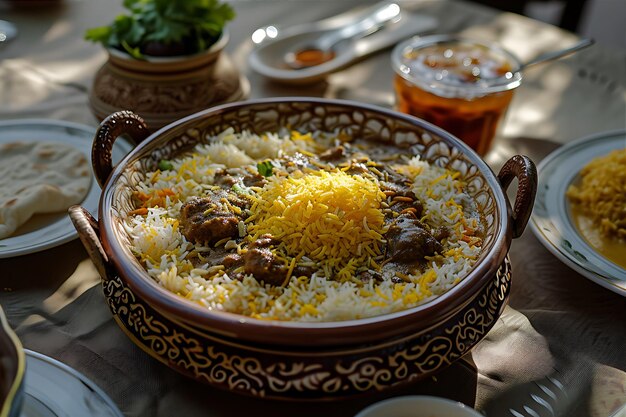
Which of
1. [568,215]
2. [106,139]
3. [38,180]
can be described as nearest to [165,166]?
[106,139]

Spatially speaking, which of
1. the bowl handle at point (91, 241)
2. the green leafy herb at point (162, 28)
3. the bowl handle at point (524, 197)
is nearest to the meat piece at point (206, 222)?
the bowl handle at point (91, 241)

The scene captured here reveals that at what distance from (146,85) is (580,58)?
2.17m

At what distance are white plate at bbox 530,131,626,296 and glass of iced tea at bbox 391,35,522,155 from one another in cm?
31

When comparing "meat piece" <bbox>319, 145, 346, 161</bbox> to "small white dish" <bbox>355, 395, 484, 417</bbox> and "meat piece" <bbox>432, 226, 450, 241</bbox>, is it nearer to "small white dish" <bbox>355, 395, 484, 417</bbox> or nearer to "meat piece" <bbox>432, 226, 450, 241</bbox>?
"meat piece" <bbox>432, 226, 450, 241</bbox>

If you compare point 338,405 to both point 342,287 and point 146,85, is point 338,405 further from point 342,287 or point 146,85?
point 146,85

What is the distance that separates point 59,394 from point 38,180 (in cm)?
92

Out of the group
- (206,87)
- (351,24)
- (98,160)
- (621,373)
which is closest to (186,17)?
(206,87)

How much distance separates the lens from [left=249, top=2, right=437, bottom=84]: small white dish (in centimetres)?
280

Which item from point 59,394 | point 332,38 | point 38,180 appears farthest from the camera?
point 332,38

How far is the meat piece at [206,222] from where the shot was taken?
158 centimetres

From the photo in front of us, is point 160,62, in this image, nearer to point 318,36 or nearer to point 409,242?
point 318,36

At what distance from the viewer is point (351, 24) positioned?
123 inches

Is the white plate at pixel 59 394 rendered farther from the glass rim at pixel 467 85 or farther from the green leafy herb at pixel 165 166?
the glass rim at pixel 467 85

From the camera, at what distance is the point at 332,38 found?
3006 millimetres
